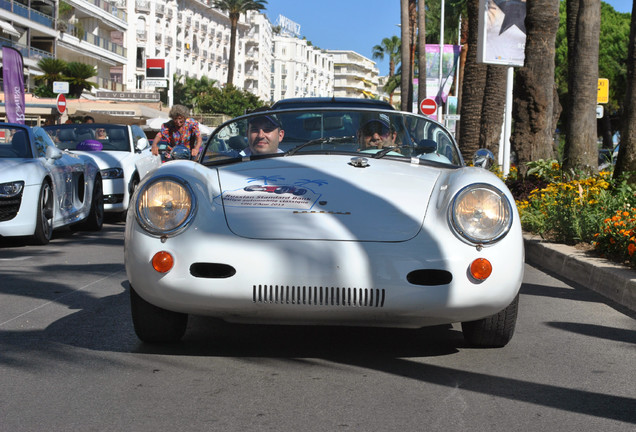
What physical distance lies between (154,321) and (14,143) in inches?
271

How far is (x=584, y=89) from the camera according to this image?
1513cm

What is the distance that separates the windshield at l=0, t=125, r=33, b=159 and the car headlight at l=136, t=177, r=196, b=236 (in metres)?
6.71

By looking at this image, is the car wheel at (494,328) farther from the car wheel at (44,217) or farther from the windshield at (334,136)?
the car wheel at (44,217)

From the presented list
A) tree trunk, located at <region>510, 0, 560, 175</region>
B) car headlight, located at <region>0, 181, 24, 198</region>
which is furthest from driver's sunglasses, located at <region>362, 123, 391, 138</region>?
tree trunk, located at <region>510, 0, 560, 175</region>

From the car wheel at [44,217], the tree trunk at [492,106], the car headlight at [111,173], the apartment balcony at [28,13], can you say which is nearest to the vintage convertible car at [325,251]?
the car wheel at [44,217]

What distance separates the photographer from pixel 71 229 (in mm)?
13398

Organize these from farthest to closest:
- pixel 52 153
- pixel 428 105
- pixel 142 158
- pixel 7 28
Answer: pixel 7 28, pixel 428 105, pixel 142 158, pixel 52 153

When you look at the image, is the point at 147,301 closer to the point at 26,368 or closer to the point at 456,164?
the point at 26,368

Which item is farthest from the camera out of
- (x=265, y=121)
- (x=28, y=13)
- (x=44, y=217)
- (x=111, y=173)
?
(x=28, y=13)

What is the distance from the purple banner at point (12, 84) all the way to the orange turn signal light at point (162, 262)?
1658cm

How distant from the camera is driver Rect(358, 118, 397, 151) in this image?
609cm

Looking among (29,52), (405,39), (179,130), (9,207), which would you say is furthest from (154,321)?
(29,52)

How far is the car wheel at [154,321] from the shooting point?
16.6 feet

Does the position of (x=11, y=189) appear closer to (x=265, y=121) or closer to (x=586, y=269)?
(x=265, y=121)
